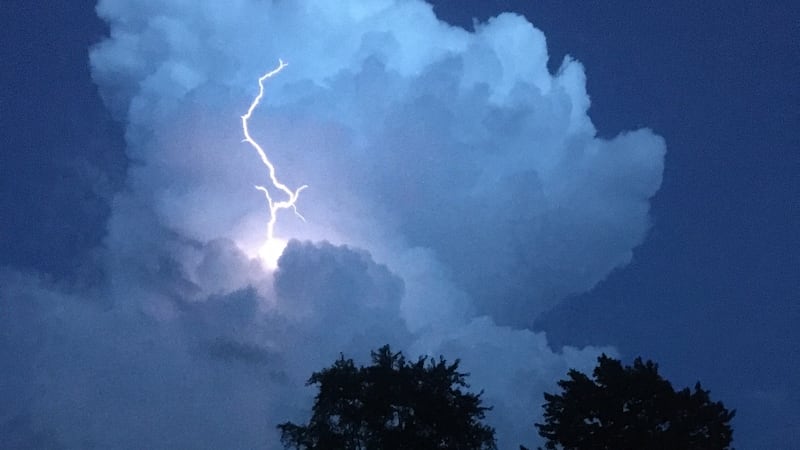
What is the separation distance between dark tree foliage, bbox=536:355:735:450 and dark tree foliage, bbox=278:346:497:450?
5.51m

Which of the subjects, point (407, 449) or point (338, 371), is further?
point (338, 371)

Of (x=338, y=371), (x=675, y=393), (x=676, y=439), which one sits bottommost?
(x=676, y=439)

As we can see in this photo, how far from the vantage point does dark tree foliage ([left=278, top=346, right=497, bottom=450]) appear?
33594 millimetres

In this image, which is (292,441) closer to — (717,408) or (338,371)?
(338,371)

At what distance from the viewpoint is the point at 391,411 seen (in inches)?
1347

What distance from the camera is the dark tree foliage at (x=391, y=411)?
33.6 metres

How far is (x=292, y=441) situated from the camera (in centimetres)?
3491

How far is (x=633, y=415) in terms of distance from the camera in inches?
1134

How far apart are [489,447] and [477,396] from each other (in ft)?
8.85

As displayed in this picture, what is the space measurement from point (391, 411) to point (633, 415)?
11.3 m

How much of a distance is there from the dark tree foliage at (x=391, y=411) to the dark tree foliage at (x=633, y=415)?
18.1ft

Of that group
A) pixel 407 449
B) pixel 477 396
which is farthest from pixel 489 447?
pixel 407 449

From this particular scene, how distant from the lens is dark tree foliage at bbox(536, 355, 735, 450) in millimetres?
28031

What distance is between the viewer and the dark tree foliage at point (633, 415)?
28031mm
